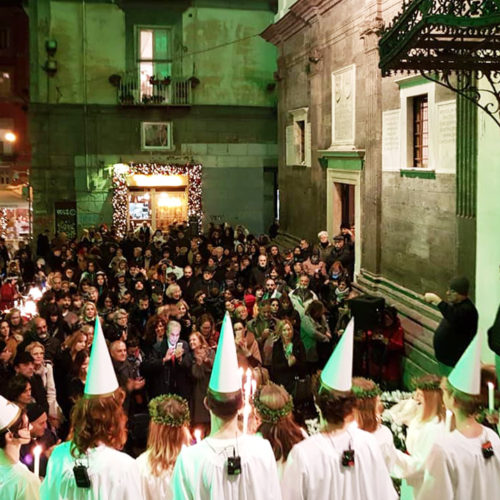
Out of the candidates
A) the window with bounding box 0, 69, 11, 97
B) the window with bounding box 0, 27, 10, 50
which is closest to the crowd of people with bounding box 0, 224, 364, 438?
the window with bounding box 0, 69, 11, 97

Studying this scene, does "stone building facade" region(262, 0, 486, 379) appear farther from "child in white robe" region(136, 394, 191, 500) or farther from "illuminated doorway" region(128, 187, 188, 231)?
"illuminated doorway" region(128, 187, 188, 231)

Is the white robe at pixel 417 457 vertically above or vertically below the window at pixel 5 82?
below

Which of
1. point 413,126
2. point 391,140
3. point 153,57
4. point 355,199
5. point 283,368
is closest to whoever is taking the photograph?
point 283,368

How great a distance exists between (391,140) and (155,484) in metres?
10.5

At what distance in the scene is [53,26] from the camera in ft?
90.5

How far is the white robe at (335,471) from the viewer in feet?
16.4

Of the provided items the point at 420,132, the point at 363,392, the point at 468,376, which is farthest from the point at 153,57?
the point at 468,376

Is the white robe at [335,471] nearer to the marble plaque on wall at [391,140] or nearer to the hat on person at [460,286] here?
the hat on person at [460,286]

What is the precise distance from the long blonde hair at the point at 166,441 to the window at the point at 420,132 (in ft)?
29.8

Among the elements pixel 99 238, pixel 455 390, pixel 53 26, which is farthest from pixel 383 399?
pixel 53 26

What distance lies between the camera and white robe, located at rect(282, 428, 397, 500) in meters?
4.99

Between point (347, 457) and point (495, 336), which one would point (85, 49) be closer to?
point (495, 336)

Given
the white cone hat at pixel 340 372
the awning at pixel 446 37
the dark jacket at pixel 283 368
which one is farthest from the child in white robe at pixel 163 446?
the dark jacket at pixel 283 368

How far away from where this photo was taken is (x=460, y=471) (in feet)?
16.8
